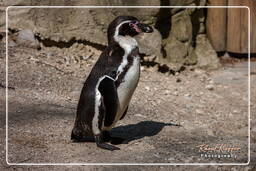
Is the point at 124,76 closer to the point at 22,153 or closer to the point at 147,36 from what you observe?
the point at 22,153

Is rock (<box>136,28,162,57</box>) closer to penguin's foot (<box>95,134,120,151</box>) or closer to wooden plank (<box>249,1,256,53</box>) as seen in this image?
wooden plank (<box>249,1,256,53</box>)

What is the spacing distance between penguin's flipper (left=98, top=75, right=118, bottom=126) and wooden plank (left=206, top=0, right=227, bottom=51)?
396 cm

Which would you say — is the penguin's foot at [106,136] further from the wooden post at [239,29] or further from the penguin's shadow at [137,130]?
the wooden post at [239,29]

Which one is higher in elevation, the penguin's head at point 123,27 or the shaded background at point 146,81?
the penguin's head at point 123,27

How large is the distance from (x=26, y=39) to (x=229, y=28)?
2651mm

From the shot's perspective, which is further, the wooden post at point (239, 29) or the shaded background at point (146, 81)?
the wooden post at point (239, 29)

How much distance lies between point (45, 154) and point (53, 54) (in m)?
2.95

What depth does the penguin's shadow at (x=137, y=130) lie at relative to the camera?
4770 millimetres

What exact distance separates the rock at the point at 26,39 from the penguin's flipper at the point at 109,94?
2.86 metres

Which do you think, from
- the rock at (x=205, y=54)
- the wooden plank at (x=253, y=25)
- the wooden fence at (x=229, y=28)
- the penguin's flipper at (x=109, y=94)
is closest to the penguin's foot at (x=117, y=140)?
the penguin's flipper at (x=109, y=94)

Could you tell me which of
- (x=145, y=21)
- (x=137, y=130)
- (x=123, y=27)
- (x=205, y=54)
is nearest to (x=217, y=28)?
(x=205, y=54)

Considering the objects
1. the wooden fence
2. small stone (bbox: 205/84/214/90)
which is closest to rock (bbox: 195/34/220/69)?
the wooden fence

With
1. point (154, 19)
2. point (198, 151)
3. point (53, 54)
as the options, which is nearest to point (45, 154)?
point (198, 151)

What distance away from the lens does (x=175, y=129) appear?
5.16 m
